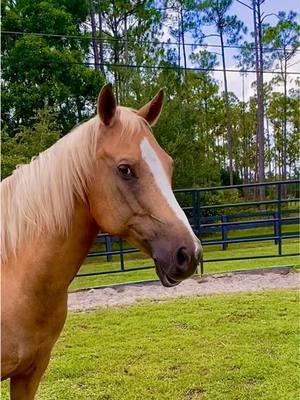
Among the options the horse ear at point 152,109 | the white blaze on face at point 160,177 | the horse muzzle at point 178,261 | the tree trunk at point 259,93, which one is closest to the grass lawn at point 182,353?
the horse muzzle at point 178,261

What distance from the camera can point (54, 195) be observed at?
1.43 m

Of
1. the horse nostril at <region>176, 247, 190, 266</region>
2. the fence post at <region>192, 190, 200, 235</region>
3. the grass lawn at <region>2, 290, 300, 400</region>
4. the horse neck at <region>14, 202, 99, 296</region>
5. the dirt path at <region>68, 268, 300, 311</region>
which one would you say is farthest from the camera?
the fence post at <region>192, 190, 200, 235</region>

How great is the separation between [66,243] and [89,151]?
1.04ft

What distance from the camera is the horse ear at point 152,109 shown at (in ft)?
5.17

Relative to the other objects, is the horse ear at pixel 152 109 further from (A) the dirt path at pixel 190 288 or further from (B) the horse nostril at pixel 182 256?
(A) the dirt path at pixel 190 288

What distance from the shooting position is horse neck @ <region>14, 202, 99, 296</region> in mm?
1405

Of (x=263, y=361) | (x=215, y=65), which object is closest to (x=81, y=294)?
(x=263, y=361)

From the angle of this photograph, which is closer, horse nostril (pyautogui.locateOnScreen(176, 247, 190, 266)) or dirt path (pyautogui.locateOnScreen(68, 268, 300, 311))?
horse nostril (pyautogui.locateOnScreen(176, 247, 190, 266))

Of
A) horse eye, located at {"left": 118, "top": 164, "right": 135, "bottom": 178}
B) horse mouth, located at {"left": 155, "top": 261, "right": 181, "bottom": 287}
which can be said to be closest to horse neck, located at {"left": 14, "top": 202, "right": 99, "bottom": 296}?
horse eye, located at {"left": 118, "top": 164, "right": 135, "bottom": 178}

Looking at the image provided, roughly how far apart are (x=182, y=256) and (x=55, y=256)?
44cm

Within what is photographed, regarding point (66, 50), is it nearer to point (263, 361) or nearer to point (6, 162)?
point (6, 162)

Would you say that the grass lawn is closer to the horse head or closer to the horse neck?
the horse neck

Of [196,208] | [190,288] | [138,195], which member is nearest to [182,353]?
[138,195]

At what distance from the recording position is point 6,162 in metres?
8.75
